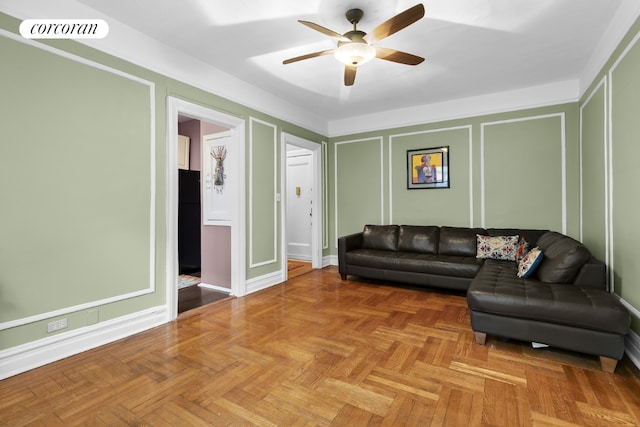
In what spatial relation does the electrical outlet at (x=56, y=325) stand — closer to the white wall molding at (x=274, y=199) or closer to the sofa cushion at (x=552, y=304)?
the white wall molding at (x=274, y=199)

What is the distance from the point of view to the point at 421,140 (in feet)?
16.7

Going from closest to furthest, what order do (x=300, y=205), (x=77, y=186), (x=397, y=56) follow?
(x=77, y=186) < (x=397, y=56) < (x=300, y=205)

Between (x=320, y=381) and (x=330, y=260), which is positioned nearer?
(x=320, y=381)

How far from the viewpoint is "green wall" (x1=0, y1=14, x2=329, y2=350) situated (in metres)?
2.18

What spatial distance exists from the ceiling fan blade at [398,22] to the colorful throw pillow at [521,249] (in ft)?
9.78

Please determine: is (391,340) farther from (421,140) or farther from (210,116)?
(421,140)

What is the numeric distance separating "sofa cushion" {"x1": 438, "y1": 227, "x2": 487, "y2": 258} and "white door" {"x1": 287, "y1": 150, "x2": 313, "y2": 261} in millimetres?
2853

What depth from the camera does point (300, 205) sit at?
680cm

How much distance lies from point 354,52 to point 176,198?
2.21 metres

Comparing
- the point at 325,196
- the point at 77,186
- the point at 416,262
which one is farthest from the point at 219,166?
the point at 416,262

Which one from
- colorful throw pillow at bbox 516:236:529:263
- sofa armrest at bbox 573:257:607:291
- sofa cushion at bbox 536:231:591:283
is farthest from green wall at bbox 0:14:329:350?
colorful throw pillow at bbox 516:236:529:263

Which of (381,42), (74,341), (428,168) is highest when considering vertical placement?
(381,42)

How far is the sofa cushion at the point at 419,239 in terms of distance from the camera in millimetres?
4664

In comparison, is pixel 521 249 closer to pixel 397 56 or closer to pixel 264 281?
pixel 397 56
